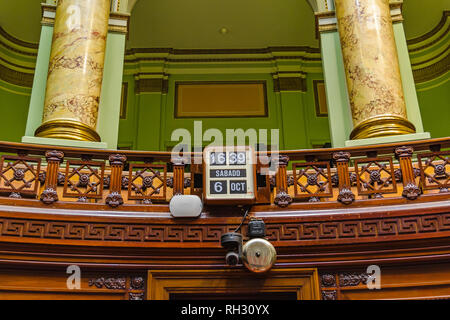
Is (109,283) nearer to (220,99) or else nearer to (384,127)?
(384,127)

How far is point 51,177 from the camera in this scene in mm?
4266

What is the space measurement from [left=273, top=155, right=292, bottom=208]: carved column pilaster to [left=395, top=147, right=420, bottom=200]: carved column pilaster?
92 cm

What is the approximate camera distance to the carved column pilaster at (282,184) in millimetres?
4273

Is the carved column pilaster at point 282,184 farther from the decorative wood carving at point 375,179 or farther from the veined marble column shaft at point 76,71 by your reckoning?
the veined marble column shaft at point 76,71

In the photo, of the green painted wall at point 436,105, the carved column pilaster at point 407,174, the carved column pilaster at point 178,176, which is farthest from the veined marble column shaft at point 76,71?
the green painted wall at point 436,105

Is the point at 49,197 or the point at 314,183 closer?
the point at 49,197

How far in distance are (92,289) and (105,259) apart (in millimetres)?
244

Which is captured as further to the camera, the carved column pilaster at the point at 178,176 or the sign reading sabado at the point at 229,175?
the carved column pilaster at the point at 178,176

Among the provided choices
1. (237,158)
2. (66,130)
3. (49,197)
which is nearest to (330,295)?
(237,158)

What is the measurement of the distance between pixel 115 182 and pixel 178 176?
1.69ft

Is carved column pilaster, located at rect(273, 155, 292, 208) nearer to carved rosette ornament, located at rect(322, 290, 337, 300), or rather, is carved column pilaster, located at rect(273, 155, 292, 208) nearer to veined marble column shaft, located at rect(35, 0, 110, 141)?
carved rosette ornament, located at rect(322, 290, 337, 300)

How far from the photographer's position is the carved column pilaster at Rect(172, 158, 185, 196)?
4340mm

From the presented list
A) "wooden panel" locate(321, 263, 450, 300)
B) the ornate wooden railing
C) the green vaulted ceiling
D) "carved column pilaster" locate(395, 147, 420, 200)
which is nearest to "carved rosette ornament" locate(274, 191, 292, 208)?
the ornate wooden railing

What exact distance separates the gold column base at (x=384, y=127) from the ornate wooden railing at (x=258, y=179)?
0.83 metres
